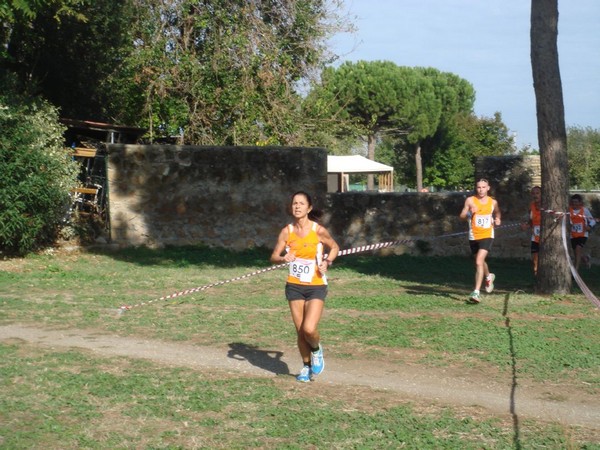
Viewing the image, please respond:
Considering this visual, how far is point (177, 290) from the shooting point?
13258 millimetres

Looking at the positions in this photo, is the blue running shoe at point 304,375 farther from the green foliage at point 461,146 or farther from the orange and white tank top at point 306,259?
the green foliage at point 461,146

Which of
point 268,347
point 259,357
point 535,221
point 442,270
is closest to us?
point 259,357

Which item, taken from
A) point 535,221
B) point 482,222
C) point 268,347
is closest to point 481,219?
point 482,222

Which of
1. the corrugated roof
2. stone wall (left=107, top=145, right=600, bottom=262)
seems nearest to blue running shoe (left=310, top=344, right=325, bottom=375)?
stone wall (left=107, top=145, right=600, bottom=262)

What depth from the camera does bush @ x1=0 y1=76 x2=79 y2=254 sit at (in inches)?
603

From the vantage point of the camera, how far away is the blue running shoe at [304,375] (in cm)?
789

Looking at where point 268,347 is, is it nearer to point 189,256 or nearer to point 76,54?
point 189,256

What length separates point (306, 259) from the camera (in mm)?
7801

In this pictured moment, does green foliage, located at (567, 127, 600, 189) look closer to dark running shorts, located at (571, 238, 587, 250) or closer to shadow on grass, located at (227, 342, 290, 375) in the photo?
dark running shorts, located at (571, 238, 587, 250)

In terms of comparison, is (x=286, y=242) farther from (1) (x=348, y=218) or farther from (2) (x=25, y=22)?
(2) (x=25, y=22)

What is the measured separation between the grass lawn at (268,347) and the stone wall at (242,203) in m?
1.78

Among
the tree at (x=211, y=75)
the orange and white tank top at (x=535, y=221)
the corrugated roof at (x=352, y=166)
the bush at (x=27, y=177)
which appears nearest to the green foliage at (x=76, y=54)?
the tree at (x=211, y=75)

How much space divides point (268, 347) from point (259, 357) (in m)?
0.49

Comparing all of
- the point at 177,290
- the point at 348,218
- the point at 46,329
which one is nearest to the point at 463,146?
the point at 348,218
